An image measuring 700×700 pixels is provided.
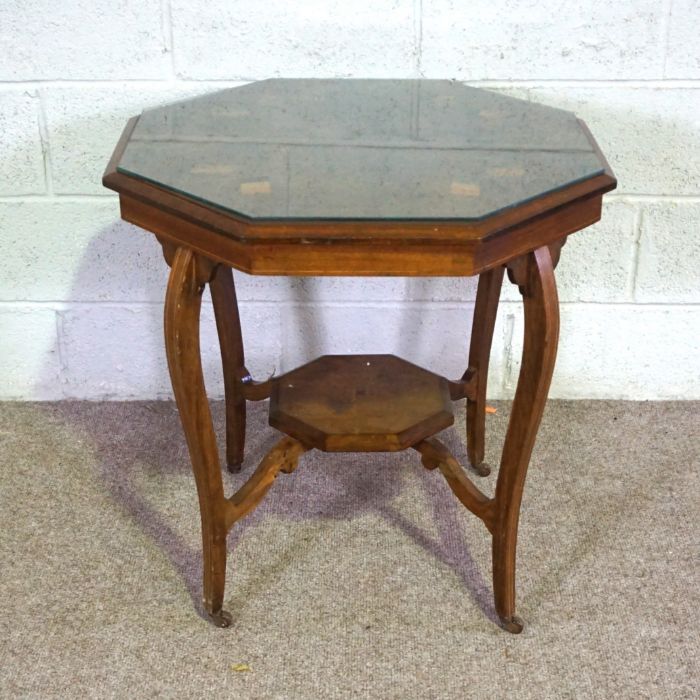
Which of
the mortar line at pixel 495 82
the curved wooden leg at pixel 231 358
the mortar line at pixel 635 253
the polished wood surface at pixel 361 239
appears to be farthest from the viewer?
the mortar line at pixel 635 253

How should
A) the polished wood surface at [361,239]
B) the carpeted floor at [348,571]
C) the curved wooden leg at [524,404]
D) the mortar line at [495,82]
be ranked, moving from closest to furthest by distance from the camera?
the polished wood surface at [361,239], the curved wooden leg at [524,404], the carpeted floor at [348,571], the mortar line at [495,82]

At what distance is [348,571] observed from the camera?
5.49 ft

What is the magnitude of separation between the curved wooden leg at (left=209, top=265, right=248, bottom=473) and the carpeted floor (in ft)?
0.20

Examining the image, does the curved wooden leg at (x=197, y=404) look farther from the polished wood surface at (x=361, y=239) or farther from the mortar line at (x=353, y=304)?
the mortar line at (x=353, y=304)

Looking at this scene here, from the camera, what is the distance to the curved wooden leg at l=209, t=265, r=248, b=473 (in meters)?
1.74

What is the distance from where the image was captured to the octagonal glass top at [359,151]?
48.5 inches

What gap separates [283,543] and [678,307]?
0.90m

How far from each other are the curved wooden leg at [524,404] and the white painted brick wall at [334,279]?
24.4 inches

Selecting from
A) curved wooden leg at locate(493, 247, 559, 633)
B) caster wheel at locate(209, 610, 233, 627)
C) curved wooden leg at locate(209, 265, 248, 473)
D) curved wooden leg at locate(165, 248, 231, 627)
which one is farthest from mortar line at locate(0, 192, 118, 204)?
curved wooden leg at locate(493, 247, 559, 633)

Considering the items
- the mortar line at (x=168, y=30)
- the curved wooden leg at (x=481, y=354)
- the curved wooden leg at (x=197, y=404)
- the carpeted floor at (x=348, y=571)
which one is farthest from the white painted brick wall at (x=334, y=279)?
the curved wooden leg at (x=197, y=404)

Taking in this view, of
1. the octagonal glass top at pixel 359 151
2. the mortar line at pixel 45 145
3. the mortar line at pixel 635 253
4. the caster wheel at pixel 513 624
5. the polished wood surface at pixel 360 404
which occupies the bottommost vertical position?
the caster wheel at pixel 513 624

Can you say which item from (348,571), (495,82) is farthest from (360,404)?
(495,82)

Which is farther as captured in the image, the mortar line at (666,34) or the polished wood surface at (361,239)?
the mortar line at (666,34)

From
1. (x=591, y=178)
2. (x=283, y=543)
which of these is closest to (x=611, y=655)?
(x=283, y=543)
